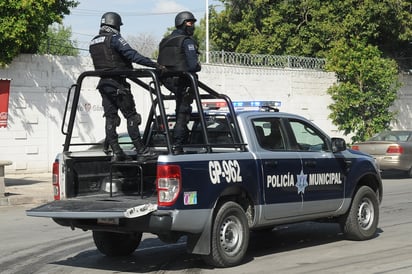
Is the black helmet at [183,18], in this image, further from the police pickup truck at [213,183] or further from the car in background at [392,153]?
the car in background at [392,153]

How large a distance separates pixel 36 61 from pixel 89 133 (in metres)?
2.70

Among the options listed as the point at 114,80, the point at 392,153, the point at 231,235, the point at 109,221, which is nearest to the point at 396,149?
the point at 392,153

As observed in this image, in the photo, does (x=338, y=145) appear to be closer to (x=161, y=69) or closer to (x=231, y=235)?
(x=231, y=235)

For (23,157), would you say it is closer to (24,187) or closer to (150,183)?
(24,187)

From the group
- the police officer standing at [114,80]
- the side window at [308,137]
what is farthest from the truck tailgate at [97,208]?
the side window at [308,137]

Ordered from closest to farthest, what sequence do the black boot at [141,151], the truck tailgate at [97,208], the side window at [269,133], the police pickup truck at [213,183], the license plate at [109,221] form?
the truck tailgate at [97,208] → the police pickup truck at [213,183] → the license plate at [109,221] → the black boot at [141,151] → the side window at [269,133]

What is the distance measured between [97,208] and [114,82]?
1.62 metres

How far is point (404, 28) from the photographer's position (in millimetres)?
28594

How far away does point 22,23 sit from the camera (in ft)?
58.6

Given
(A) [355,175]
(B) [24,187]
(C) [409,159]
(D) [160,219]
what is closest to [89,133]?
(B) [24,187]

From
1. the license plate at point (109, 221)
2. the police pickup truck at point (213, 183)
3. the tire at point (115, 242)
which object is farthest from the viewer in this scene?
the tire at point (115, 242)

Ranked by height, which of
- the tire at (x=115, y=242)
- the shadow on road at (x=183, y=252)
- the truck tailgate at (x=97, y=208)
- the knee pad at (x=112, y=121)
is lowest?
the shadow on road at (x=183, y=252)

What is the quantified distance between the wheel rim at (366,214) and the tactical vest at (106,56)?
13.1 ft

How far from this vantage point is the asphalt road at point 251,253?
7758 millimetres
